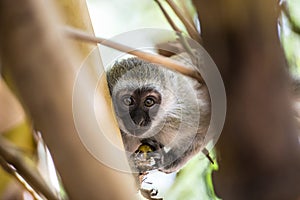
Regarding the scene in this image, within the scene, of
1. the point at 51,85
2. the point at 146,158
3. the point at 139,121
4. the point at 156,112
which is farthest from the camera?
the point at 156,112

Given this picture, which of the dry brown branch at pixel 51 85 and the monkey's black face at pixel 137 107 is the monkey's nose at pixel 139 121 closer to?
the monkey's black face at pixel 137 107

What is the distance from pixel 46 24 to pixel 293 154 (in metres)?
0.12

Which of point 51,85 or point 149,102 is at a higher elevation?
point 51,85

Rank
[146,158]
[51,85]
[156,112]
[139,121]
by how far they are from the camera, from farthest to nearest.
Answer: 1. [156,112]
2. [139,121]
3. [146,158]
4. [51,85]

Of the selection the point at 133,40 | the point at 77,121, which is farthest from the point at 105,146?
the point at 133,40

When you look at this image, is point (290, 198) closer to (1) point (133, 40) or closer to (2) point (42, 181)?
(2) point (42, 181)

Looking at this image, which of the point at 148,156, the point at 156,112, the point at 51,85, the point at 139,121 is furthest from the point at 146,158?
the point at 51,85

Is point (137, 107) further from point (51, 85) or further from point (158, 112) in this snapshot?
point (51, 85)

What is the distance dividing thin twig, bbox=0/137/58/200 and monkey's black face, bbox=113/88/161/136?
0.62 meters

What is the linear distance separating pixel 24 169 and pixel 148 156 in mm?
598

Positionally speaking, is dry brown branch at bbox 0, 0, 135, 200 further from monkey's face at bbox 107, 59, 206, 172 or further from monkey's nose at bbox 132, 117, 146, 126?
monkey's nose at bbox 132, 117, 146, 126

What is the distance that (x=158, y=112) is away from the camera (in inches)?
47.3

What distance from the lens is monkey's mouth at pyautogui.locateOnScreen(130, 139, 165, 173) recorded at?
809mm

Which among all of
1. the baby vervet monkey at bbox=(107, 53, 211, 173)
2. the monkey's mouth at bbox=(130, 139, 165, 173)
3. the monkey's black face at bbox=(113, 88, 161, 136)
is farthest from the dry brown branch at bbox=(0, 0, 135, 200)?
the monkey's black face at bbox=(113, 88, 161, 136)
